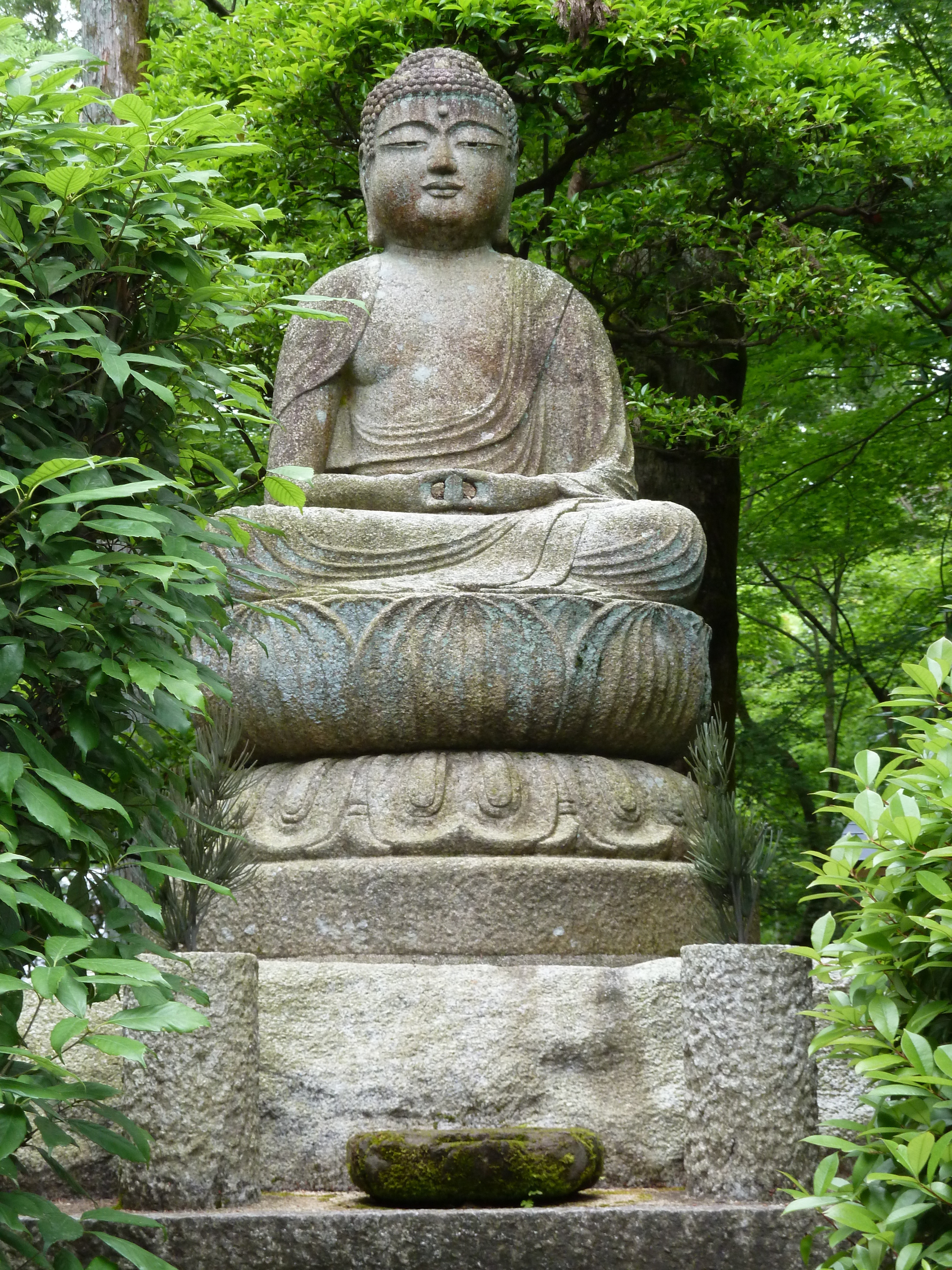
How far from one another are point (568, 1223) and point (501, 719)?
6.70 ft

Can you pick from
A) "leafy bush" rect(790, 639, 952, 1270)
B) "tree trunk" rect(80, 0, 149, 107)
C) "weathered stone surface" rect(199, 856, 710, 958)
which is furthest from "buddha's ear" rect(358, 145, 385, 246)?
"leafy bush" rect(790, 639, 952, 1270)

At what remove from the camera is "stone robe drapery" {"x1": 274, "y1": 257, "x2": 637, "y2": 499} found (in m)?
6.01

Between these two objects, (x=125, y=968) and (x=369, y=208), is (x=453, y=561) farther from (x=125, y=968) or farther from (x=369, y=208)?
(x=125, y=968)

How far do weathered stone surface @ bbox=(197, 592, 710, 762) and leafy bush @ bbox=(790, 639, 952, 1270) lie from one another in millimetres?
1904

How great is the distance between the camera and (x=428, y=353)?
6125mm

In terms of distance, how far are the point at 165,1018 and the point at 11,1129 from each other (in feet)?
1.02

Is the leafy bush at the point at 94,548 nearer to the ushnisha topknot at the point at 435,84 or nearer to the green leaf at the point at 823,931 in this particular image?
the green leaf at the point at 823,931

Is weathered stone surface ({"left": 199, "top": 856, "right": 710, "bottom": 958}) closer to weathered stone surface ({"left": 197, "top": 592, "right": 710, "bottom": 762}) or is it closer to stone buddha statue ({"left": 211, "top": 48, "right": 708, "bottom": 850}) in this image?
stone buddha statue ({"left": 211, "top": 48, "right": 708, "bottom": 850})

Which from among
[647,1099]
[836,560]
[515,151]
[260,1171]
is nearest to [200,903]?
[260,1171]

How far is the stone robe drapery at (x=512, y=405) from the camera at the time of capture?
6008 millimetres

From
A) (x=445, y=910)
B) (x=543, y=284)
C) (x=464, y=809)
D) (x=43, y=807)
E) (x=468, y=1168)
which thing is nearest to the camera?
(x=43, y=807)

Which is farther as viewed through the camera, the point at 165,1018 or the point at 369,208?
the point at 369,208

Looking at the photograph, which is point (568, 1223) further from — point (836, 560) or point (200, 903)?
point (836, 560)

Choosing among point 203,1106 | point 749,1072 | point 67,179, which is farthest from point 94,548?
point 749,1072
